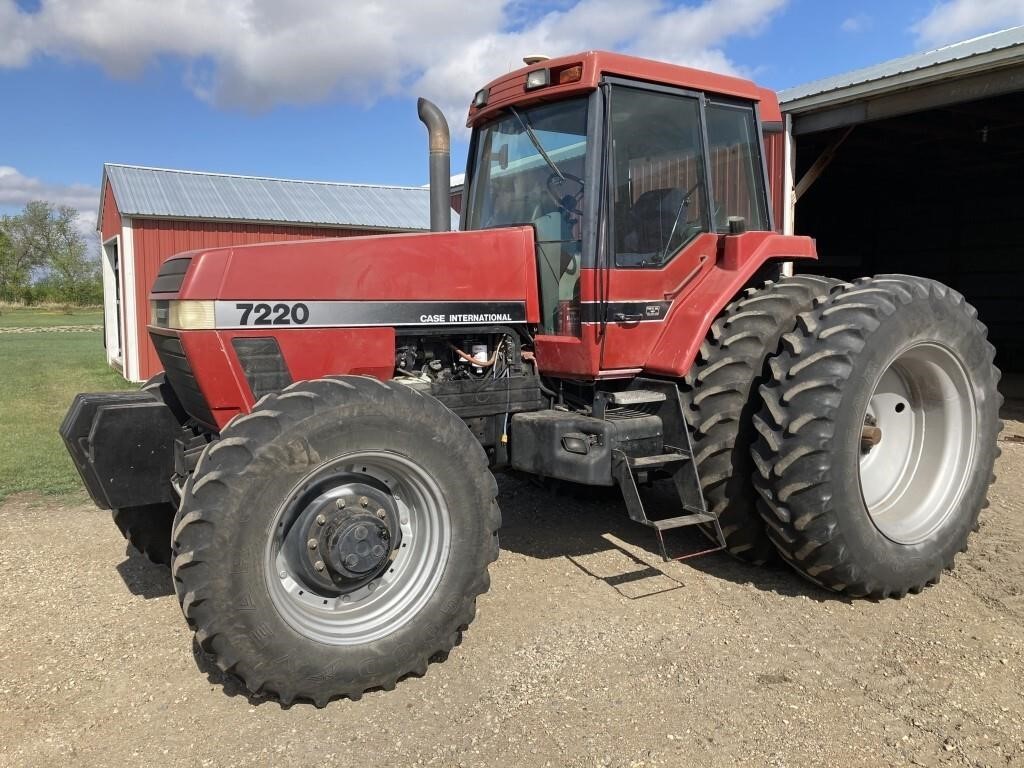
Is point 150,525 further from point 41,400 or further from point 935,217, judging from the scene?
point 935,217

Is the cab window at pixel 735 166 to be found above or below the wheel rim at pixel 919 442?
above

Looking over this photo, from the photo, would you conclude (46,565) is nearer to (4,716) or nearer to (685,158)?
(4,716)

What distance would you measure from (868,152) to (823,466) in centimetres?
1033

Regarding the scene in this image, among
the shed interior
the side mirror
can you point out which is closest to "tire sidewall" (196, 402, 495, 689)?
the side mirror

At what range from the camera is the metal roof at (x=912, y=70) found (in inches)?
271

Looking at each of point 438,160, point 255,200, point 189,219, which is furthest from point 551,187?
point 255,200

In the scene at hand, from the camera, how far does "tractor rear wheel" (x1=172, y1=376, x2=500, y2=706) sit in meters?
2.88

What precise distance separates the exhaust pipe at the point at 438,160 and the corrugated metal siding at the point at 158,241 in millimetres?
9259

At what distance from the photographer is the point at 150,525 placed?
4.21 m

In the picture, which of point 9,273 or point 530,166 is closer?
point 530,166

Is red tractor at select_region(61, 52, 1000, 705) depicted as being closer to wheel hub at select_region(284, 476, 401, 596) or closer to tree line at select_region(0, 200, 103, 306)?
wheel hub at select_region(284, 476, 401, 596)

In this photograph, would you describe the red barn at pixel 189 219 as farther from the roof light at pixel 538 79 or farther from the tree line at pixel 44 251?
the tree line at pixel 44 251

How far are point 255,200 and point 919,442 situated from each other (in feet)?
45.3

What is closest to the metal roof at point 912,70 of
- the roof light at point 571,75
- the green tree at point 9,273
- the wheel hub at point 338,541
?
the roof light at point 571,75
